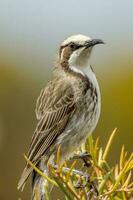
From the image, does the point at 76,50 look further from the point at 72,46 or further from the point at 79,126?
the point at 79,126

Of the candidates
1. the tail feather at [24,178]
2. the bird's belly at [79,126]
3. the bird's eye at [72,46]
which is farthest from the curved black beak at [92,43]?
the tail feather at [24,178]

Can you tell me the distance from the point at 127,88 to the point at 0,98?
9.06ft

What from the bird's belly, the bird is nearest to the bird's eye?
the bird

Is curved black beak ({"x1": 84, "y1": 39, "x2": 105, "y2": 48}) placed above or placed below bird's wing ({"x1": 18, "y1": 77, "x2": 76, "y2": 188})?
above

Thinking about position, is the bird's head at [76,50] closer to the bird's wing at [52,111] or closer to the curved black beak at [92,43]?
the curved black beak at [92,43]

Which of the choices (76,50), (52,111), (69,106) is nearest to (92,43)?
(76,50)

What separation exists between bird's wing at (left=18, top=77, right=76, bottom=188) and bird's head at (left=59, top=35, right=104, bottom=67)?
0.76 ft

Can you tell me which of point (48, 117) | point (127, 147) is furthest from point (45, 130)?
point (127, 147)

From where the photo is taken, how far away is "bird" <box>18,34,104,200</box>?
23.9 ft

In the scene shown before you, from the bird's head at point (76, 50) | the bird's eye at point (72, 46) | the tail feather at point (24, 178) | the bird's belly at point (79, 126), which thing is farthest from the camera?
the bird's eye at point (72, 46)

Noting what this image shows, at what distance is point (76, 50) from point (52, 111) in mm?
508

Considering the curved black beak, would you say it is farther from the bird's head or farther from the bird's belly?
the bird's belly

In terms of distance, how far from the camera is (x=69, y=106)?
24.9 ft

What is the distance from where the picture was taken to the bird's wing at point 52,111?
24.7 feet
